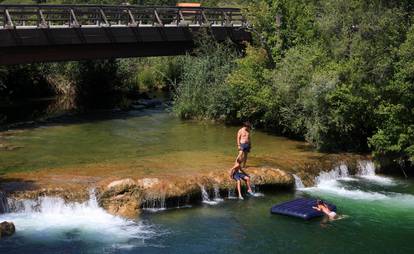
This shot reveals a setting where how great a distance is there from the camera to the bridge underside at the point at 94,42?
3334 cm

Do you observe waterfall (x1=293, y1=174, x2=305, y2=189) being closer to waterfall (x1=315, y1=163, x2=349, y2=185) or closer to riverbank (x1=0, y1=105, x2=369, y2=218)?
riverbank (x1=0, y1=105, x2=369, y2=218)

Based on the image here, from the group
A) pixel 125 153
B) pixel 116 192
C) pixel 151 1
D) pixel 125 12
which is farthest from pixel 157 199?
pixel 151 1

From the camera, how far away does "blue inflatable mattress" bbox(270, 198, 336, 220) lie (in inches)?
799

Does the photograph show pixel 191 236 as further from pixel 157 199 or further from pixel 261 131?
pixel 261 131

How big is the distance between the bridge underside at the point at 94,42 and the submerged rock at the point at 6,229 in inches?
640

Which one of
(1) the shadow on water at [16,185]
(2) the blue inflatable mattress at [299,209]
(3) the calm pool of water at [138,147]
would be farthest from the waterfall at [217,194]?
(1) the shadow on water at [16,185]

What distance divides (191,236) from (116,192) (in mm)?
3629

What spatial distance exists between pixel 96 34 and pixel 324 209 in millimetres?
20261

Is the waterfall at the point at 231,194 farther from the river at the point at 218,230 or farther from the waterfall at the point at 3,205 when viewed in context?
the waterfall at the point at 3,205

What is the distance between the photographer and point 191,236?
61.0 feet

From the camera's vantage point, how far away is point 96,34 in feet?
119

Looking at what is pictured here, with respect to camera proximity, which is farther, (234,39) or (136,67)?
(136,67)

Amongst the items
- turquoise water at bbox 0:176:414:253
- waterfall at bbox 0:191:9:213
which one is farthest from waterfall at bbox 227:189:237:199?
waterfall at bbox 0:191:9:213

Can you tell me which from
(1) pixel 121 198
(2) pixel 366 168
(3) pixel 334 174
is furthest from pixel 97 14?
(1) pixel 121 198
